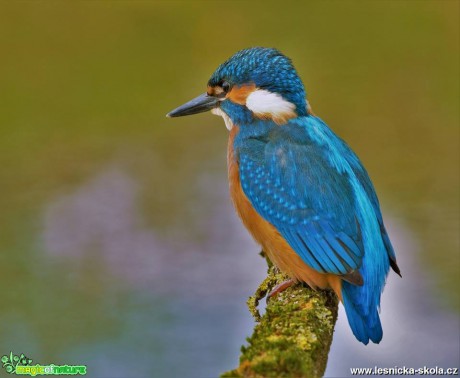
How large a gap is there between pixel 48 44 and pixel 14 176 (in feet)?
6.33

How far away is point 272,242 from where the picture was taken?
11.4 feet

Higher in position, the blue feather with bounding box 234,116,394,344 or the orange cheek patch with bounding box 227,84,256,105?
the orange cheek patch with bounding box 227,84,256,105

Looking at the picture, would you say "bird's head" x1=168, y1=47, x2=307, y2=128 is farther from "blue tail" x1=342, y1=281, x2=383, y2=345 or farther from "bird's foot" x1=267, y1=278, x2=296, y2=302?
"blue tail" x1=342, y1=281, x2=383, y2=345

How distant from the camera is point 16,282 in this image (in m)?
5.09

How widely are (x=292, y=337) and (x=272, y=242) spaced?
756mm

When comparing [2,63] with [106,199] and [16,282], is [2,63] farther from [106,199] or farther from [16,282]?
[16,282]

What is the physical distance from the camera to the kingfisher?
3.22m

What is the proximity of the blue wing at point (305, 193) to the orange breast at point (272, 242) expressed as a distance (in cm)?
3

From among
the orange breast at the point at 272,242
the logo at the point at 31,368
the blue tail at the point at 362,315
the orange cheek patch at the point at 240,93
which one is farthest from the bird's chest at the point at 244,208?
the logo at the point at 31,368

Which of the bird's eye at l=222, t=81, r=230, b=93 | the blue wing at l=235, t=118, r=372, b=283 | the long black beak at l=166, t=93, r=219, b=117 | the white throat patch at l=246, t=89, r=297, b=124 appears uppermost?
the long black beak at l=166, t=93, r=219, b=117

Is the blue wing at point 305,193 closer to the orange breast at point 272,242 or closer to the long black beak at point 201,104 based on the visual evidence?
the orange breast at point 272,242

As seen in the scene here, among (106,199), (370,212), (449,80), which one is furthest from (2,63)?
(370,212)

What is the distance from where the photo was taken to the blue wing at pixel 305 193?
3252 mm

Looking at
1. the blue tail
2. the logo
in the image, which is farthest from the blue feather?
the logo
